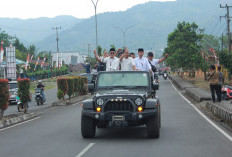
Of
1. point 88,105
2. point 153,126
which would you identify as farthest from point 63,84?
point 153,126

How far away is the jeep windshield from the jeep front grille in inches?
49.1

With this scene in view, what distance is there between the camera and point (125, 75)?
1165cm

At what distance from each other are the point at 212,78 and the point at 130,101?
1177cm

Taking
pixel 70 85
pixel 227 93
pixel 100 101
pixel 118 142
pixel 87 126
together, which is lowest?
pixel 118 142

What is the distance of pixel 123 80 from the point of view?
1152 centimetres

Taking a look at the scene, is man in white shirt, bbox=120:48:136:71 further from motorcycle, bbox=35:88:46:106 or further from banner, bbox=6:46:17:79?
banner, bbox=6:46:17:79

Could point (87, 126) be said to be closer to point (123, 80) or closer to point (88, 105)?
point (88, 105)

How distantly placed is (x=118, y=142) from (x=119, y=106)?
0.89 m

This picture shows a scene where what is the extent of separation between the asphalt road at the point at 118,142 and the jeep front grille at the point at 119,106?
0.81m

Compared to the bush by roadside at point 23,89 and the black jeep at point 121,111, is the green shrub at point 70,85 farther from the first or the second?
the black jeep at point 121,111

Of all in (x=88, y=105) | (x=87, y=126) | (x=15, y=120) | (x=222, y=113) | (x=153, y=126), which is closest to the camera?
(x=153, y=126)

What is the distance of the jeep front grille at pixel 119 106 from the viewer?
33.1ft

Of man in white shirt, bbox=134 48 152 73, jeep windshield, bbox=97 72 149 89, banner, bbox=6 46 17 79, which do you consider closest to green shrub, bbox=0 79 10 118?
man in white shirt, bbox=134 48 152 73

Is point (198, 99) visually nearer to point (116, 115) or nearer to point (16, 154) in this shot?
point (116, 115)
